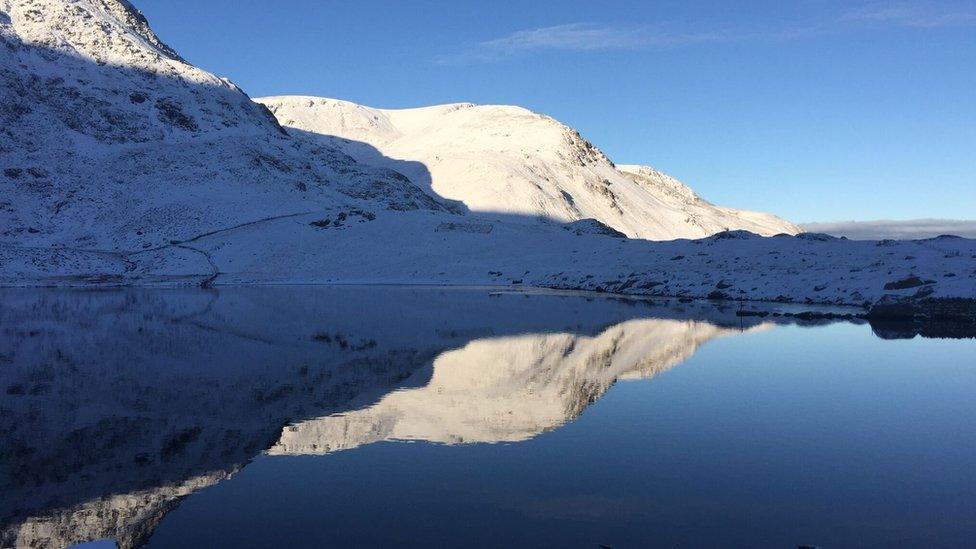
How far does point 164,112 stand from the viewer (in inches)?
4272

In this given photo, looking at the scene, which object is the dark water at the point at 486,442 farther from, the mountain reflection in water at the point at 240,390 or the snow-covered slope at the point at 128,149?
the snow-covered slope at the point at 128,149

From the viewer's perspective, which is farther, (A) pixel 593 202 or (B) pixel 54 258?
(A) pixel 593 202

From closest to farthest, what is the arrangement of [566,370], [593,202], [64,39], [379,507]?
1. [379,507]
2. [566,370]
3. [64,39]
4. [593,202]

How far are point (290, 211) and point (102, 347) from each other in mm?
64879

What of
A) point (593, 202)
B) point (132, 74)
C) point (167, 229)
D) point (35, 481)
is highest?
point (132, 74)

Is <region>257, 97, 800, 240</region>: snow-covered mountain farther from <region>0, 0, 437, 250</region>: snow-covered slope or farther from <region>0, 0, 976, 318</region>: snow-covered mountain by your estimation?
<region>0, 0, 437, 250</region>: snow-covered slope

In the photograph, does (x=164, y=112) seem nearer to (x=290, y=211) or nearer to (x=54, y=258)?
(x=290, y=211)

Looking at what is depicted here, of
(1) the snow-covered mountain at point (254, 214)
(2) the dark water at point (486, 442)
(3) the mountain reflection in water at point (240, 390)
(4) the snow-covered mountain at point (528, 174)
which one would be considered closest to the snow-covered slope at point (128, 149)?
(1) the snow-covered mountain at point (254, 214)

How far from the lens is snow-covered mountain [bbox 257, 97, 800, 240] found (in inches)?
5527

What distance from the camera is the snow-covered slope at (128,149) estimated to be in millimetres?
82625

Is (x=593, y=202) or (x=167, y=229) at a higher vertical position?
(x=593, y=202)

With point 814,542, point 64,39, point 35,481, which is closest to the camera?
point 814,542

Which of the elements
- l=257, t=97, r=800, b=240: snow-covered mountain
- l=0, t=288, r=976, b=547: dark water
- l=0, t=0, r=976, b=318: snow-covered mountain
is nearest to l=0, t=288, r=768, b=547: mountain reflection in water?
l=0, t=288, r=976, b=547: dark water

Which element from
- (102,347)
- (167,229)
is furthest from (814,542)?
(167,229)
